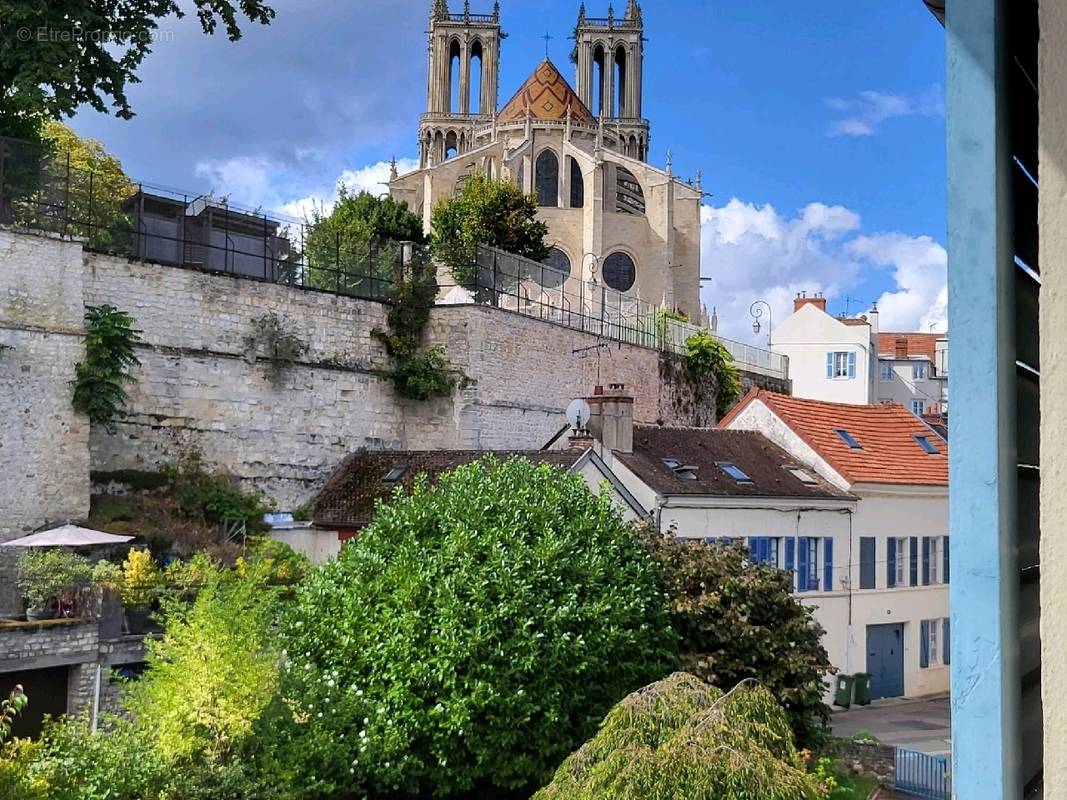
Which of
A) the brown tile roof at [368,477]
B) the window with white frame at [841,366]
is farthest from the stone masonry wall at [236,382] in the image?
the window with white frame at [841,366]

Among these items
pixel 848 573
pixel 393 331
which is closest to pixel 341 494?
pixel 393 331

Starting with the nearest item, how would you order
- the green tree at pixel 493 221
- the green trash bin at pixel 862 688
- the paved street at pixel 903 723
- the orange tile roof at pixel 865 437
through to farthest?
the paved street at pixel 903 723 → the green trash bin at pixel 862 688 → the orange tile roof at pixel 865 437 → the green tree at pixel 493 221

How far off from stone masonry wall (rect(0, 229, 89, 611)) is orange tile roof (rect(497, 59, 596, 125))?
49.0 meters

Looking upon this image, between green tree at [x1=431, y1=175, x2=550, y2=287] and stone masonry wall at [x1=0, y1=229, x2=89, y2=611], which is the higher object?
green tree at [x1=431, y1=175, x2=550, y2=287]

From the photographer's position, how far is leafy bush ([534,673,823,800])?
353 inches

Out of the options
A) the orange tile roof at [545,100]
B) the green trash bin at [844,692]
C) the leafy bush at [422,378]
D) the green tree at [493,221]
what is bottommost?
the green trash bin at [844,692]

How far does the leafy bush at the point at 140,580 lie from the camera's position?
56.1 ft

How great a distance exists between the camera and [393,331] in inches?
1082

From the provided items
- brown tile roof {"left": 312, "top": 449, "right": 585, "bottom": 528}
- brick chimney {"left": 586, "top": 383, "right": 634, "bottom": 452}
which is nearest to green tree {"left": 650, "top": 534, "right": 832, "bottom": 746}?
brick chimney {"left": 586, "top": 383, "right": 634, "bottom": 452}

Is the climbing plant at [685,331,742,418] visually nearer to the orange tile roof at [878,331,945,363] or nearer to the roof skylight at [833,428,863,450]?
the roof skylight at [833,428,863,450]

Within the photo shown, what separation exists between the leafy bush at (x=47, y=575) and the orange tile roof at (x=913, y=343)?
52.9 m

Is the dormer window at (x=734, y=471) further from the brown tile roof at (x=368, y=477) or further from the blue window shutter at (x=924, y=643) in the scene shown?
the blue window shutter at (x=924, y=643)

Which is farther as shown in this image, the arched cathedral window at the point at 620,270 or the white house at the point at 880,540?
the arched cathedral window at the point at 620,270

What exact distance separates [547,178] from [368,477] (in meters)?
38.4
